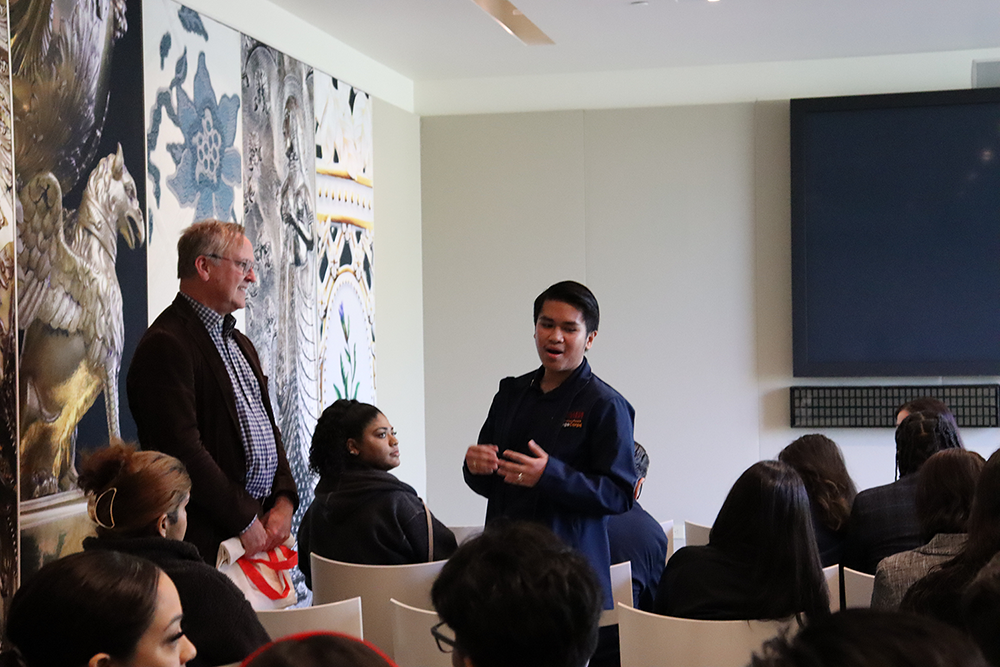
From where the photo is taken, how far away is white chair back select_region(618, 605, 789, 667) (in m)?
2.21

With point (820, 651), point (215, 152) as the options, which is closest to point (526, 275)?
point (215, 152)

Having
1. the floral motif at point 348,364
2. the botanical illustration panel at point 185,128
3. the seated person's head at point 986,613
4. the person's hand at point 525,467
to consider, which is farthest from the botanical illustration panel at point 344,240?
the seated person's head at point 986,613

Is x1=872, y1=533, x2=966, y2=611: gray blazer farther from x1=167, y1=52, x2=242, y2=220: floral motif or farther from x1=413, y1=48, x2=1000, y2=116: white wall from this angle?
x1=413, y1=48, x2=1000, y2=116: white wall

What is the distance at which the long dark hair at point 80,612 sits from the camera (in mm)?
1550

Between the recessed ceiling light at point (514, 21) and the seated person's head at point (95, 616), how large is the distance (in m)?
4.18

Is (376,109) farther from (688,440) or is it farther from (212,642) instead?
(212,642)

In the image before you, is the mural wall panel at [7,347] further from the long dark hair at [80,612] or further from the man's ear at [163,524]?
the long dark hair at [80,612]

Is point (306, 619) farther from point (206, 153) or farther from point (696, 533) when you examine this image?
point (206, 153)

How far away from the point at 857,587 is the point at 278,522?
178cm

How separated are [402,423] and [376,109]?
7.01ft

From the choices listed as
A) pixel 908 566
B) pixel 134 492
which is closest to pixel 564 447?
pixel 908 566

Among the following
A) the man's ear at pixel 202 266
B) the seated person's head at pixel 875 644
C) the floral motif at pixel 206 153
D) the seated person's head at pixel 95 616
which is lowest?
the seated person's head at pixel 95 616

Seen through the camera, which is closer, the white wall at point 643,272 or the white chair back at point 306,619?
the white chair back at point 306,619

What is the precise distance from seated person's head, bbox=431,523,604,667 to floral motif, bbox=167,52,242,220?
3427 millimetres
